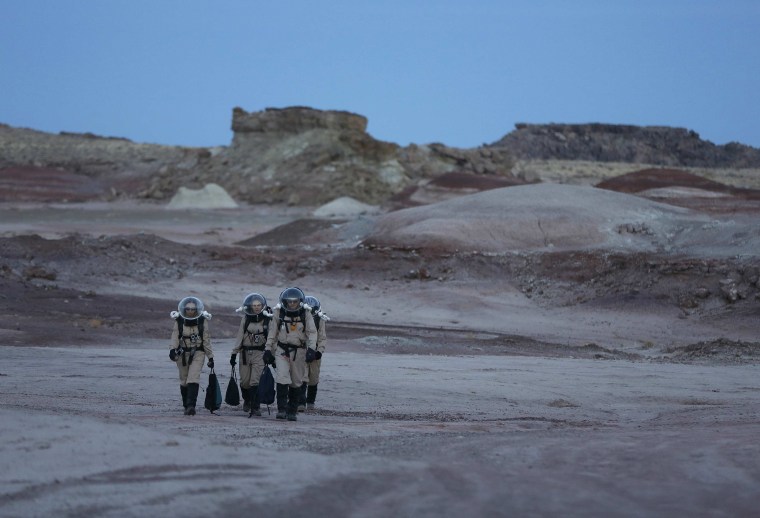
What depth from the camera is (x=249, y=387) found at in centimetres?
1188

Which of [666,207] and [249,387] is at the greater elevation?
[666,207]

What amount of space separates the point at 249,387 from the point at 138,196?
163 feet

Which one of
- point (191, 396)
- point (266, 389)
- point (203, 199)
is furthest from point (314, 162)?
point (191, 396)

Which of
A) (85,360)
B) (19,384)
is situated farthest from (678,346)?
(19,384)

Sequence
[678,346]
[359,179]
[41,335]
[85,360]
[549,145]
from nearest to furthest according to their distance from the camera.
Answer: [85,360] → [41,335] → [678,346] → [359,179] → [549,145]

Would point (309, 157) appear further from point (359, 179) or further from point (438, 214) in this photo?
point (438, 214)

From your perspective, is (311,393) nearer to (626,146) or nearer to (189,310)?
(189,310)

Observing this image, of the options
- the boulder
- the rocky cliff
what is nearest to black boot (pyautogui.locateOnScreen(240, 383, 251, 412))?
the rocky cliff

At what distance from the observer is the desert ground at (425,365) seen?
659 cm

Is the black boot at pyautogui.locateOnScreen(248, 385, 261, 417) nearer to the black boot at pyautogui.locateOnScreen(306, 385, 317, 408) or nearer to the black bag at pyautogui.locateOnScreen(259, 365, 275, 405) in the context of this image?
the black bag at pyautogui.locateOnScreen(259, 365, 275, 405)

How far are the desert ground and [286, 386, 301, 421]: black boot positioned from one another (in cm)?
14

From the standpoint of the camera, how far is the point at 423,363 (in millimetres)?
16594

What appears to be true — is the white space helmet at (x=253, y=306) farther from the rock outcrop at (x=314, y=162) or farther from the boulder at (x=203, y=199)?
the boulder at (x=203, y=199)

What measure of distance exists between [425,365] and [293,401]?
527cm
